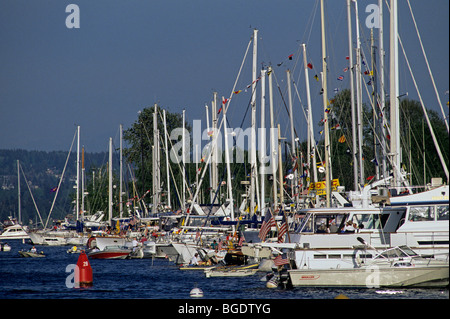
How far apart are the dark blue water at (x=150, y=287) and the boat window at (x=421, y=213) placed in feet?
13.9

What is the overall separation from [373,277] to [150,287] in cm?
1419

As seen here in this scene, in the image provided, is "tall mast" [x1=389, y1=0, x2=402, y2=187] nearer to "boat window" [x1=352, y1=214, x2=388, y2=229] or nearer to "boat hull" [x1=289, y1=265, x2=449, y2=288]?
"boat window" [x1=352, y1=214, x2=388, y2=229]

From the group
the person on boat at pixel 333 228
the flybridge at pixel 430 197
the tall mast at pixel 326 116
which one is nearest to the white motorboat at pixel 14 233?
the tall mast at pixel 326 116

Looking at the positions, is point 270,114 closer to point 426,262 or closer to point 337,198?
point 337,198

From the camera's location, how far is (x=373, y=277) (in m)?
35.3

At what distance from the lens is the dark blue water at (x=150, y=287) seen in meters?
34.6

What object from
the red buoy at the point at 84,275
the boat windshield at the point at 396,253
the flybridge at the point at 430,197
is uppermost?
the flybridge at the point at 430,197

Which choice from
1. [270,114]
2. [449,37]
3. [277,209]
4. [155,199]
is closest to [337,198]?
[277,209]

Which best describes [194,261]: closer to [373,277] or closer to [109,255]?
[109,255]

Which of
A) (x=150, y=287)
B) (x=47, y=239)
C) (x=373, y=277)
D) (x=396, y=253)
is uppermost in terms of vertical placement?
(x=396, y=253)

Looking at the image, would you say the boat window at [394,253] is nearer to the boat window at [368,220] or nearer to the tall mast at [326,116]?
the boat window at [368,220]

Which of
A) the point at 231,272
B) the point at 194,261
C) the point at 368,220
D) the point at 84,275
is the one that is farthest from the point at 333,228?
the point at 194,261

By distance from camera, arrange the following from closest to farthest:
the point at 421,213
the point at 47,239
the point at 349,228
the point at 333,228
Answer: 1. the point at 421,213
2. the point at 349,228
3. the point at 333,228
4. the point at 47,239
